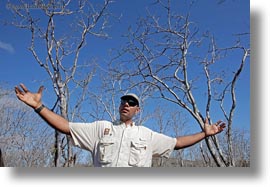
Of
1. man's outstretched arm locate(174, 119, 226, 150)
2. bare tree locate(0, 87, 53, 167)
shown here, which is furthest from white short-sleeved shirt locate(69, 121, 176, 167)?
bare tree locate(0, 87, 53, 167)

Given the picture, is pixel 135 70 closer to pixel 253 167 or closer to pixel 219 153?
pixel 219 153

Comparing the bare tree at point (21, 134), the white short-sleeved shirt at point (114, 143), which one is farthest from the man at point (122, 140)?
the bare tree at point (21, 134)

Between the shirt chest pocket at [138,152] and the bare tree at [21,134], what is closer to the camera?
the shirt chest pocket at [138,152]

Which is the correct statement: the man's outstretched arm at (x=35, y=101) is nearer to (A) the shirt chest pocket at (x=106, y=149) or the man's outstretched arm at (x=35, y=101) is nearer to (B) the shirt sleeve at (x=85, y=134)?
(B) the shirt sleeve at (x=85, y=134)

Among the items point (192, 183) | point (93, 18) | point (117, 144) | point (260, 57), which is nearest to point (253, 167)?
point (192, 183)

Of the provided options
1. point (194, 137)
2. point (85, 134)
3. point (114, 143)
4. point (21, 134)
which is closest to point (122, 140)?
point (114, 143)

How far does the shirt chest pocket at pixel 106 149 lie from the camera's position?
124 cm

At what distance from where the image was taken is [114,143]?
49.1 inches

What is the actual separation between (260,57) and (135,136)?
0.63m

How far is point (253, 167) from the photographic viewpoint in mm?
1393

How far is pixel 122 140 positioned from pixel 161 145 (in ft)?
0.49

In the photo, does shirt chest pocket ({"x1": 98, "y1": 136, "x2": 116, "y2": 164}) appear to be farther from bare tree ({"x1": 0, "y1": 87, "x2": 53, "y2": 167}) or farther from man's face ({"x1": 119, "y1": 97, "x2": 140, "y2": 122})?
bare tree ({"x1": 0, "y1": 87, "x2": 53, "y2": 167})

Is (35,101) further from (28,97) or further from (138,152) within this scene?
(138,152)

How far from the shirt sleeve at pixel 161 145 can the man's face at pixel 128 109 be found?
0.11 m
